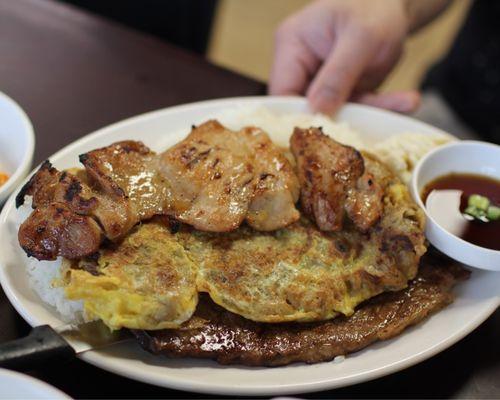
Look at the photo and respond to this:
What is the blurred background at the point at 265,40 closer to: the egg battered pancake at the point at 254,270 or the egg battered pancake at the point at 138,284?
the egg battered pancake at the point at 254,270

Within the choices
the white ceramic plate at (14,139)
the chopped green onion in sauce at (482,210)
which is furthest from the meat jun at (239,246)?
the white ceramic plate at (14,139)

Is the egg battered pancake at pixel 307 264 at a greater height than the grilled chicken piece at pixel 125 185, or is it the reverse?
the grilled chicken piece at pixel 125 185

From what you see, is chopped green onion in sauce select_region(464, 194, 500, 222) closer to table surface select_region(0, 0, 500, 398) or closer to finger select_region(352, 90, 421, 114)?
table surface select_region(0, 0, 500, 398)

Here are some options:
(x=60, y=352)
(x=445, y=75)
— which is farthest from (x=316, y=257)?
(x=445, y=75)

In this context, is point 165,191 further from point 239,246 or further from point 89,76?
point 89,76

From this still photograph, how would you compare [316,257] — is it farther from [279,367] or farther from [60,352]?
[60,352]

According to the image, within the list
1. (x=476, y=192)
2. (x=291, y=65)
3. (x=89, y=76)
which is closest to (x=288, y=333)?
(x=476, y=192)

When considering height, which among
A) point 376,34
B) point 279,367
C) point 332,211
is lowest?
point 279,367
